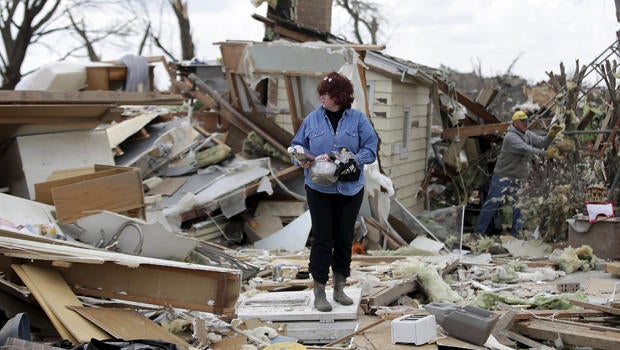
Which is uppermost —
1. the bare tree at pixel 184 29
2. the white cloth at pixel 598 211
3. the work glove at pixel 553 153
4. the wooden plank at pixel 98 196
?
the bare tree at pixel 184 29

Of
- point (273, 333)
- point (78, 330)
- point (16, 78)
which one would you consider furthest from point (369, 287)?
point (16, 78)

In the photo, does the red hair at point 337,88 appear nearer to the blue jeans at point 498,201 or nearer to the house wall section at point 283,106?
the blue jeans at point 498,201

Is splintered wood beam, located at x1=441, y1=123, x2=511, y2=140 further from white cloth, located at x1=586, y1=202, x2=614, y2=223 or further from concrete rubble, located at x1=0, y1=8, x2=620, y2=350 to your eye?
white cloth, located at x1=586, y1=202, x2=614, y2=223

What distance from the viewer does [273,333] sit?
5336 mm

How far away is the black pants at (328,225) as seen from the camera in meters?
5.57

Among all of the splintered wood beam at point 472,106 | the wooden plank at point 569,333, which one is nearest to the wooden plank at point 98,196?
the wooden plank at point 569,333

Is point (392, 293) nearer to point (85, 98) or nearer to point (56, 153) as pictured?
point (85, 98)

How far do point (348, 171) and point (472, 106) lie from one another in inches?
398

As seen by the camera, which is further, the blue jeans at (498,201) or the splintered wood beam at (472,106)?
the splintered wood beam at (472,106)

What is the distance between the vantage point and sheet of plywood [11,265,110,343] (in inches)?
185

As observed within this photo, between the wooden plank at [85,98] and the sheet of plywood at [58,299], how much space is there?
10.8ft

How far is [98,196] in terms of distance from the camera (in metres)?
7.37

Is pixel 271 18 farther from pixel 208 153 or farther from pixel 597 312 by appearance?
pixel 597 312

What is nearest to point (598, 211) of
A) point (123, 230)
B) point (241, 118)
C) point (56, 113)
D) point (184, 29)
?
point (123, 230)
